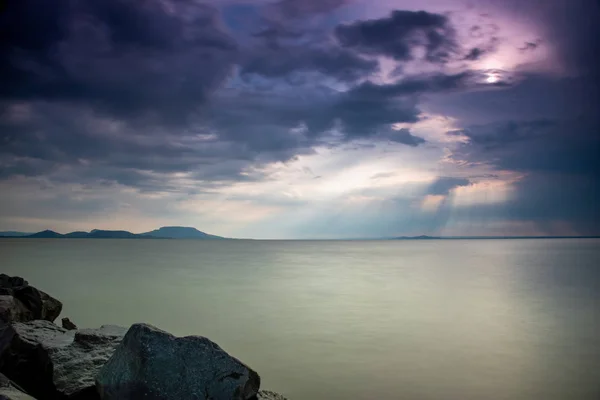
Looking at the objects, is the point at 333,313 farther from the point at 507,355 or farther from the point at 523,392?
the point at 523,392

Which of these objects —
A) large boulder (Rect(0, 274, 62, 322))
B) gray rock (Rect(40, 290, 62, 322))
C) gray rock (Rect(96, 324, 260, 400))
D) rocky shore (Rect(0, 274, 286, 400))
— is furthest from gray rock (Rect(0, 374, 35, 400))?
gray rock (Rect(40, 290, 62, 322))

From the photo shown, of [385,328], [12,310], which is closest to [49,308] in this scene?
[12,310]

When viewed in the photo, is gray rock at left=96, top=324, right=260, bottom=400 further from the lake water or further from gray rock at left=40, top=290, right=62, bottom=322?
gray rock at left=40, top=290, right=62, bottom=322

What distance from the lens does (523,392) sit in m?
9.76

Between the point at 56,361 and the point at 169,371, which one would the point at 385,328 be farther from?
the point at 169,371

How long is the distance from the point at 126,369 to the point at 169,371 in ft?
1.90

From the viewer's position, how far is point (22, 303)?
505 inches

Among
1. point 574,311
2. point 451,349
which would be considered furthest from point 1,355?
point 574,311

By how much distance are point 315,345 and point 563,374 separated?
647cm

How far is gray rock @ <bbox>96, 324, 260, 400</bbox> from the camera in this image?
585 centimetres

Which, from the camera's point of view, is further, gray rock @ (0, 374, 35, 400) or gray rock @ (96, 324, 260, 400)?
gray rock @ (96, 324, 260, 400)

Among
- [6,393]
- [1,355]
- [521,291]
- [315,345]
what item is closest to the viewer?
[6,393]

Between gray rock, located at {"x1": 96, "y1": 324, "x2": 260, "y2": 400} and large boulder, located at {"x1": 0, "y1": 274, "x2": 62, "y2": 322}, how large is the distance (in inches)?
234

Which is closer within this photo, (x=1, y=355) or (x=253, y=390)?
(x=253, y=390)
